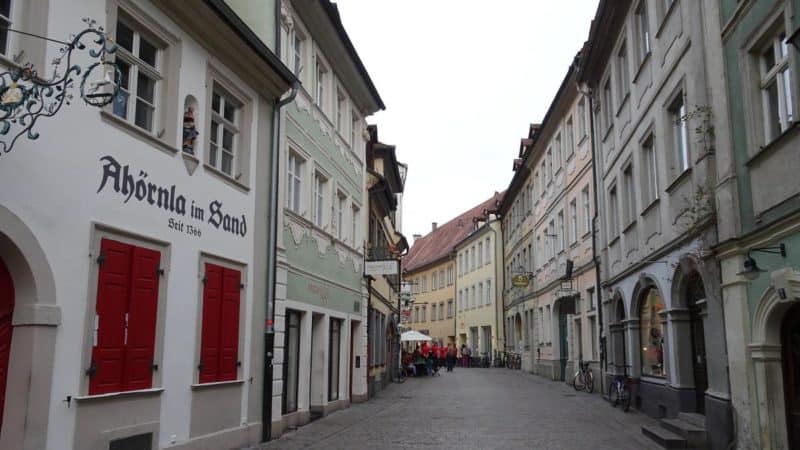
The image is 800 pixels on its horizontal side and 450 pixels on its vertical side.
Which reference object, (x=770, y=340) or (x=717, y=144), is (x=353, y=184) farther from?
(x=770, y=340)

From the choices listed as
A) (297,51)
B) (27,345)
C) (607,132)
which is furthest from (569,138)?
(27,345)

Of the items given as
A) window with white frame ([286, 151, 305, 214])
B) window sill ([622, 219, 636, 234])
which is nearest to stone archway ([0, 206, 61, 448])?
window with white frame ([286, 151, 305, 214])

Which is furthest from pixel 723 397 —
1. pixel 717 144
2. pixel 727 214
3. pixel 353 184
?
pixel 353 184

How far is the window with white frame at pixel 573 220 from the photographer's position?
26.4 meters

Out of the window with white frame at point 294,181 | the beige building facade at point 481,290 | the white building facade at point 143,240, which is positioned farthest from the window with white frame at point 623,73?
the beige building facade at point 481,290

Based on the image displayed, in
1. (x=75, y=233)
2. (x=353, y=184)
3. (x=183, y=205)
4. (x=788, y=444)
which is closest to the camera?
(x=75, y=233)

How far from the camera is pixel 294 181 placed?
15.6 metres

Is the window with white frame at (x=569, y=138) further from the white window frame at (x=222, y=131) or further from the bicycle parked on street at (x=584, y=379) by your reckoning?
the white window frame at (x=222, y=131)

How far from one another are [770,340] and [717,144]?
117 inches

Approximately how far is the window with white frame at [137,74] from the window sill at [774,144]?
25.4ft

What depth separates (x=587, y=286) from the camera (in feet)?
80.7

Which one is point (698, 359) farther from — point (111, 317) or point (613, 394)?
point (111, 317)

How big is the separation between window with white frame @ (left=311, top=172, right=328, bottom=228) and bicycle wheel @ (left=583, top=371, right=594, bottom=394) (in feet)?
36.2

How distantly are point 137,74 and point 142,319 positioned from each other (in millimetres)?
3069
